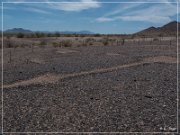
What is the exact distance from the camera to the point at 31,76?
16.9 meters

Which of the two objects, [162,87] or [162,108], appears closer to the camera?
[162,108]

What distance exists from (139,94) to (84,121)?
354cm

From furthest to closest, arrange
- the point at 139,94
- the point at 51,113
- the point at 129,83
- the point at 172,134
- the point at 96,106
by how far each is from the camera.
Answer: the point at 129,83, the point at 139,94, the point at 96,106, the point at 51,113, the point at 172,134

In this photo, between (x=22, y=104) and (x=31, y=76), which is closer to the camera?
(x=22, y=104)

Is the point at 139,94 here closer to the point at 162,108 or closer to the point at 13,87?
the point at 162,108

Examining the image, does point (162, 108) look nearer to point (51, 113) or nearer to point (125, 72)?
point (51, 113)

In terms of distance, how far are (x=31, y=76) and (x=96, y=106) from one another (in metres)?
6.72

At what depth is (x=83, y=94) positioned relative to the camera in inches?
494

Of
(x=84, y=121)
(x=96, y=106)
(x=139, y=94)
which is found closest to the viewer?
(x=84, y=121)

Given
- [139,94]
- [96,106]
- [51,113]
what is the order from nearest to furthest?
[51,113] < [96,106] < [139,94]

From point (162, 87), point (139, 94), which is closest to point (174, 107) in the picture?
point (139, 94)

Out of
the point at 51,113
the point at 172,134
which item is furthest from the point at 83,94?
the point at 172,134

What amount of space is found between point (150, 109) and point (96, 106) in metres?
1.48

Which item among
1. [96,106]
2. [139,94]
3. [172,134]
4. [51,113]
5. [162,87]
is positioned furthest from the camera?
[162,87]
